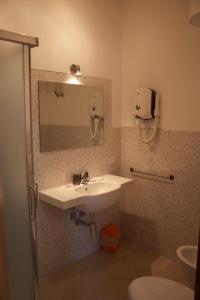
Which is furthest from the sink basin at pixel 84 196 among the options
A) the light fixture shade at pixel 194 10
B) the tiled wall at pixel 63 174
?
the light fixture shade at pixel 194 10

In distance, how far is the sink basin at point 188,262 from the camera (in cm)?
192

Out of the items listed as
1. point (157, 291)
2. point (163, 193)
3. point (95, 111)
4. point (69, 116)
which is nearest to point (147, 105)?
point (95, 111)

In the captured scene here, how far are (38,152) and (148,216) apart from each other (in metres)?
1.41

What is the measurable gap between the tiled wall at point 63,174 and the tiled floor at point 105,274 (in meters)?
0.12

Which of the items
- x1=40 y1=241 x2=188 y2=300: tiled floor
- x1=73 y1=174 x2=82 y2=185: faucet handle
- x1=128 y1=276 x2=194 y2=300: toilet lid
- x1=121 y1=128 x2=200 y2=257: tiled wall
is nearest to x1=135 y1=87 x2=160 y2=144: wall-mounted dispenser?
x1=121 y1=128 x2=200 y2=257: tiled wall

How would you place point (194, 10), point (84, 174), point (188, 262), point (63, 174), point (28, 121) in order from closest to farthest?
point (28, 121) → point (194, 10) → point (188, 262) → point (63, 174) → point (84, 174)

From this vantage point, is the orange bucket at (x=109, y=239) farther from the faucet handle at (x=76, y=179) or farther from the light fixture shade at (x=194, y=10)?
the light fixture shade at (x=194, y=10)

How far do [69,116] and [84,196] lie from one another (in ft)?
2.57

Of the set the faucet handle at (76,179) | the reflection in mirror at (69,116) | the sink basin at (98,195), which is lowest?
the sink basin at (98,195)

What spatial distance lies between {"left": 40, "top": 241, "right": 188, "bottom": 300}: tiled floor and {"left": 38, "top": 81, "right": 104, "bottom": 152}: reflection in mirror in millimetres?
1187

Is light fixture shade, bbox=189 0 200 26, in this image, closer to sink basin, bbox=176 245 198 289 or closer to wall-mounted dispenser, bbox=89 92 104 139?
wall-mounted dispenser, bbox=89 92 104 139

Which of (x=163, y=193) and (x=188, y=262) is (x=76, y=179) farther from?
(x=188, y=262)

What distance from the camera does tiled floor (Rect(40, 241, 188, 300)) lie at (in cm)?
216

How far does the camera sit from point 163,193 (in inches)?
104
